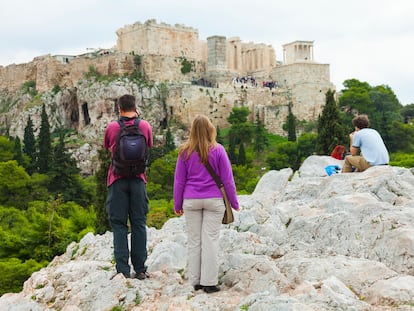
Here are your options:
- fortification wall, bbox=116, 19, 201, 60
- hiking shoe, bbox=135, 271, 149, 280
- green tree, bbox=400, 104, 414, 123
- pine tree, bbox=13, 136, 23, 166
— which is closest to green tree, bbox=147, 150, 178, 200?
pine tree, bbox=13, 136, 23, 166

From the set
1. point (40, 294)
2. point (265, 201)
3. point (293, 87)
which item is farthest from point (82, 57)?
point (40, 294)

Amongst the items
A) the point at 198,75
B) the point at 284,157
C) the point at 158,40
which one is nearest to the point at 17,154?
the point at 158,40

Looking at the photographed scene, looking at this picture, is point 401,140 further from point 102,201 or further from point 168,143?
point 102,201

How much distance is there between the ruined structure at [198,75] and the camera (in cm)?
4406

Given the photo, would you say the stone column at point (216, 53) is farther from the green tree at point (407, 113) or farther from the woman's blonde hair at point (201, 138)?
the woman's blonde hair at point (201, 138)

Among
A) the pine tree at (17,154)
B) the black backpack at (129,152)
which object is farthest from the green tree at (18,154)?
the black backpack at (129,152)

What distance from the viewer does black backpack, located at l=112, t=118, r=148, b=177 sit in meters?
5.53

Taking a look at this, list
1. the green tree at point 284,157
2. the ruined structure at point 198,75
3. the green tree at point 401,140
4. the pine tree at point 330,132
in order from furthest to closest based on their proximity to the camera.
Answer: the ruined structure at point 198,75
the green tree at point 401,140
the green tree at point 284,157
the pine tree at point 330,132

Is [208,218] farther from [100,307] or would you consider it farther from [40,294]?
[40,294]

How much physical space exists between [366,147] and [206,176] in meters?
4.01

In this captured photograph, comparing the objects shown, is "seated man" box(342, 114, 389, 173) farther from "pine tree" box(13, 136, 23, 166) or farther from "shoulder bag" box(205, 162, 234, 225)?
"pine tree" box(13, 136, 23, 166)

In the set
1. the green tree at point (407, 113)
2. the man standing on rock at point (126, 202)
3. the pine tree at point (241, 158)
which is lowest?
the pine tree at point (241, 158)

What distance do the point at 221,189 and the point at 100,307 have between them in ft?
5.06

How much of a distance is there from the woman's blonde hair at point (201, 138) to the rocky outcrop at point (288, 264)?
1207mm
